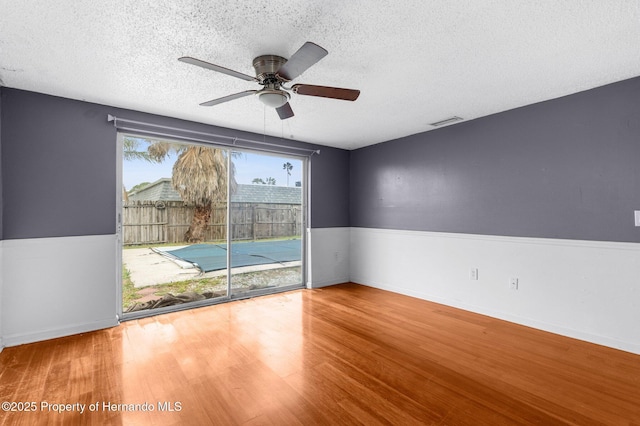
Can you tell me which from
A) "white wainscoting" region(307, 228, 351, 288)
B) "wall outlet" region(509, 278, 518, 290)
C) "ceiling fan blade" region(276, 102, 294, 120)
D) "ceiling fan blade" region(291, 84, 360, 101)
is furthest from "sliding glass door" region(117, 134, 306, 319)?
"wall outlet" region(509, 278, 518, 290)

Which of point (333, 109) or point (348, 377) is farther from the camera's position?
point (333, 109)

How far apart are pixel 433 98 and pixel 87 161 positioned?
362 cm

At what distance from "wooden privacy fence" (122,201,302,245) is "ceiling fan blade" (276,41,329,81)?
250 cm

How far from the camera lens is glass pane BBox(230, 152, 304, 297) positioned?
167 inches

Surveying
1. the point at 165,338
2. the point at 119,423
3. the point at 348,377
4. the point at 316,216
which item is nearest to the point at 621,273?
the point at 348,377

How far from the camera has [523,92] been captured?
2904 mm

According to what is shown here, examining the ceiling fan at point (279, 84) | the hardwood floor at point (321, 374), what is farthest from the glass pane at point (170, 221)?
the ceiling fan at point (279, 84)

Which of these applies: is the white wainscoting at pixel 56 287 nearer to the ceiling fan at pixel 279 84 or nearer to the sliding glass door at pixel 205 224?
the sliding glass door at pixel 205 224

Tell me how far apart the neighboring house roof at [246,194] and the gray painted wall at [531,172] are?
1.57m

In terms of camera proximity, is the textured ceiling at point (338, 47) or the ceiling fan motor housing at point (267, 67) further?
the ceiling fan motor housing at point (267, 67)

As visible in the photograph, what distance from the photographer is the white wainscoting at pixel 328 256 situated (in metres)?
4.90

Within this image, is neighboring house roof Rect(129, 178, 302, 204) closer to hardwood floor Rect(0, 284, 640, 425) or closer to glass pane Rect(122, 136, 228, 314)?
glass pane Rect(122, 136, 228, 314)

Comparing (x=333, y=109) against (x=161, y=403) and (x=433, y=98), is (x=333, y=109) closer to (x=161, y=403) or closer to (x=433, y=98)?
(x=433, y=98)

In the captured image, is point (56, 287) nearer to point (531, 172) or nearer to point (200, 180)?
point (200, 180)
